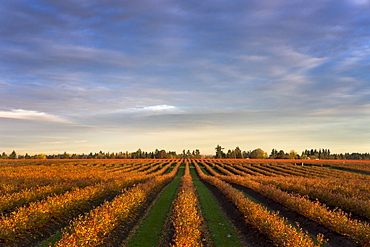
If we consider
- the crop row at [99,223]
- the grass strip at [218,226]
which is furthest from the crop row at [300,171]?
the crop row at [99,223]

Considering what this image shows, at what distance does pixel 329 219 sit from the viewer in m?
12.6

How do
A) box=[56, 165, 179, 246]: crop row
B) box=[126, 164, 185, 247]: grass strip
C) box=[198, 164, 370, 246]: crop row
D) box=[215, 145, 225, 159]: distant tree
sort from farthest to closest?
1. box=[215, 145, 225, 159]: distant tree
2. box=[126, 164, 185, 247]: grass strip
3. box=[198, 164, 370, 246]: crop row
4. box=[56, 165, 179, 246]: crop row

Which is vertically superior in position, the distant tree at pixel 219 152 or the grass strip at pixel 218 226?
the distant tree at pixel 219 152

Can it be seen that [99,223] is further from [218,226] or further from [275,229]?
[275,229]

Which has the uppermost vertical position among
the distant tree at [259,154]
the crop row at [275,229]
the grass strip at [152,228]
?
the distant tree at [259,154]

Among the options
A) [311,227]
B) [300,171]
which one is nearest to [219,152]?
[300,171]

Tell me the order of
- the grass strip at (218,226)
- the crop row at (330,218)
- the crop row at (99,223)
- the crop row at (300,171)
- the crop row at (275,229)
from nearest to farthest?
the crop row at (275,229) → the crop row at (99,223) → the crop row at (330,218) → the grass strip at (218,226) → the crop row at (300,171)

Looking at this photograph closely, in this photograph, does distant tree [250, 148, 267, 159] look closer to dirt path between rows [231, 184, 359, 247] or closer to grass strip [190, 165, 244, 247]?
dirt path between rows [231, 184, 359, 247]

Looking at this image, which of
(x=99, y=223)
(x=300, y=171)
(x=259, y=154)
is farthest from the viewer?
(x=259, y=154)

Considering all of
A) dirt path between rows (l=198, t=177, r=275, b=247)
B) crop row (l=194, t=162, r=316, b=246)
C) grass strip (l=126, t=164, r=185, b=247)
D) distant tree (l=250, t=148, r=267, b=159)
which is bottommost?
grass strip (l=126, t=164, r=185, b=247)

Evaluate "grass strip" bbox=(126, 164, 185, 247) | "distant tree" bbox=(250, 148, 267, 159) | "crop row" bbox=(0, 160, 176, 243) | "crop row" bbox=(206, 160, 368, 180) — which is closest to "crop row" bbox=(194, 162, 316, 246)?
"grass strip" bbox=(126, 164, 185, 247)

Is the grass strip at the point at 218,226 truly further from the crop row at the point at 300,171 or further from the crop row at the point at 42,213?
the crop row at the point at 300,171

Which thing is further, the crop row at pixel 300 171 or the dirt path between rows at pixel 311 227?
the crop row at pixel 300 171

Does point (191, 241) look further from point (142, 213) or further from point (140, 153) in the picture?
point (140, 153)
